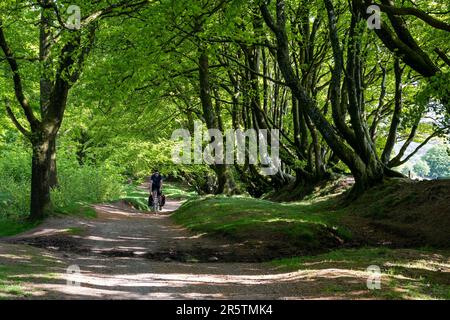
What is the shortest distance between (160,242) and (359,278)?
312 inches

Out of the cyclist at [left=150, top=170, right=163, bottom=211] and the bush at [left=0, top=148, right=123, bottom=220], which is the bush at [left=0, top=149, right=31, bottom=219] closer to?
the bush at [left=0, top=148, right=123, bottom=220]

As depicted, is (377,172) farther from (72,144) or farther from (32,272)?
(72,144)

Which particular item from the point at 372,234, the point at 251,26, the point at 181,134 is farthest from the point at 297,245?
the point at 181,134

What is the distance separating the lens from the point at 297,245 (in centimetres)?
1383

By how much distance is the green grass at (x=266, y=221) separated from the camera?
14.5 metres

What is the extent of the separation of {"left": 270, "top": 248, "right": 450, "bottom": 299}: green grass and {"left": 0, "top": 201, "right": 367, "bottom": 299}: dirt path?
0.22m

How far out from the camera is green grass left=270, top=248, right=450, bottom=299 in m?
7.62

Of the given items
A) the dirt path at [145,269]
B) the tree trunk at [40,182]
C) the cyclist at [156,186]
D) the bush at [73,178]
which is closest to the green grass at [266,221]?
the dirt path at [145,269]

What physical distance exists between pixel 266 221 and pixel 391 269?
20.7ft

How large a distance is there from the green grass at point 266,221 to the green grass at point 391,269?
1.57 meters

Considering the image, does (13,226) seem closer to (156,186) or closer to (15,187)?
(15,187)

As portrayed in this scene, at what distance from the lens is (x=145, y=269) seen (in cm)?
1105

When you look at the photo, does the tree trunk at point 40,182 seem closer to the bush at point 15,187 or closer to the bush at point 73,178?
the bush at point 15,187

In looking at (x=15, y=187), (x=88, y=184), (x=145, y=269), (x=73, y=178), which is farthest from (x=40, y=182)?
(x=88, y=184)
